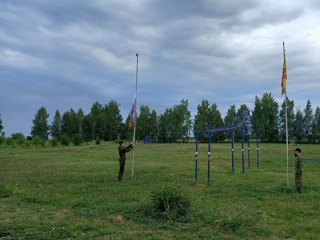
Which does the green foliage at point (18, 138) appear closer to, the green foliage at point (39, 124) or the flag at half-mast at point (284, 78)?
the green foliage at point (39, 124)

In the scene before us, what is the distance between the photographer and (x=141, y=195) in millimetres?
13742

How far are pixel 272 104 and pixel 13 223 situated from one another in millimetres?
98689

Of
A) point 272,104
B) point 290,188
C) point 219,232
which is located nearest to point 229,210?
point 219,232

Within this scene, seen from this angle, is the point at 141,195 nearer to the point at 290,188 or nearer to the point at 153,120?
the point at 290,188

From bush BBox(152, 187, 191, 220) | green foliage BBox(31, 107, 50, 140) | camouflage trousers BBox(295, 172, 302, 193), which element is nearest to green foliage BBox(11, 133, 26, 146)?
green foliage BBox(31, 107, 50, 140)

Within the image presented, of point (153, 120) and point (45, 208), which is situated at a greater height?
point (153, 120)

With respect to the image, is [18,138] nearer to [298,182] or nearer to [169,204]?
[298,182]

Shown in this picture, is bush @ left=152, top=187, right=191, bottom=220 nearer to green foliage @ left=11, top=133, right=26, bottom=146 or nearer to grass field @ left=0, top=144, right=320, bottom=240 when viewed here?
grass field @ left=0, top=144, right=320, bottom=240

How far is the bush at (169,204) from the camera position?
999 cm

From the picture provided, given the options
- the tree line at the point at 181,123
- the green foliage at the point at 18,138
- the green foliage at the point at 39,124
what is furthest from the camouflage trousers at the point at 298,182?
the green foliage at the point at 39,124

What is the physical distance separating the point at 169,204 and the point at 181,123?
3720 inches

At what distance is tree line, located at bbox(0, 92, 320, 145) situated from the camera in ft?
333

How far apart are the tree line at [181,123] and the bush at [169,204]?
83167mm

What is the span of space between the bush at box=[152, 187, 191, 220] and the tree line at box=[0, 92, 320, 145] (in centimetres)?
8317
